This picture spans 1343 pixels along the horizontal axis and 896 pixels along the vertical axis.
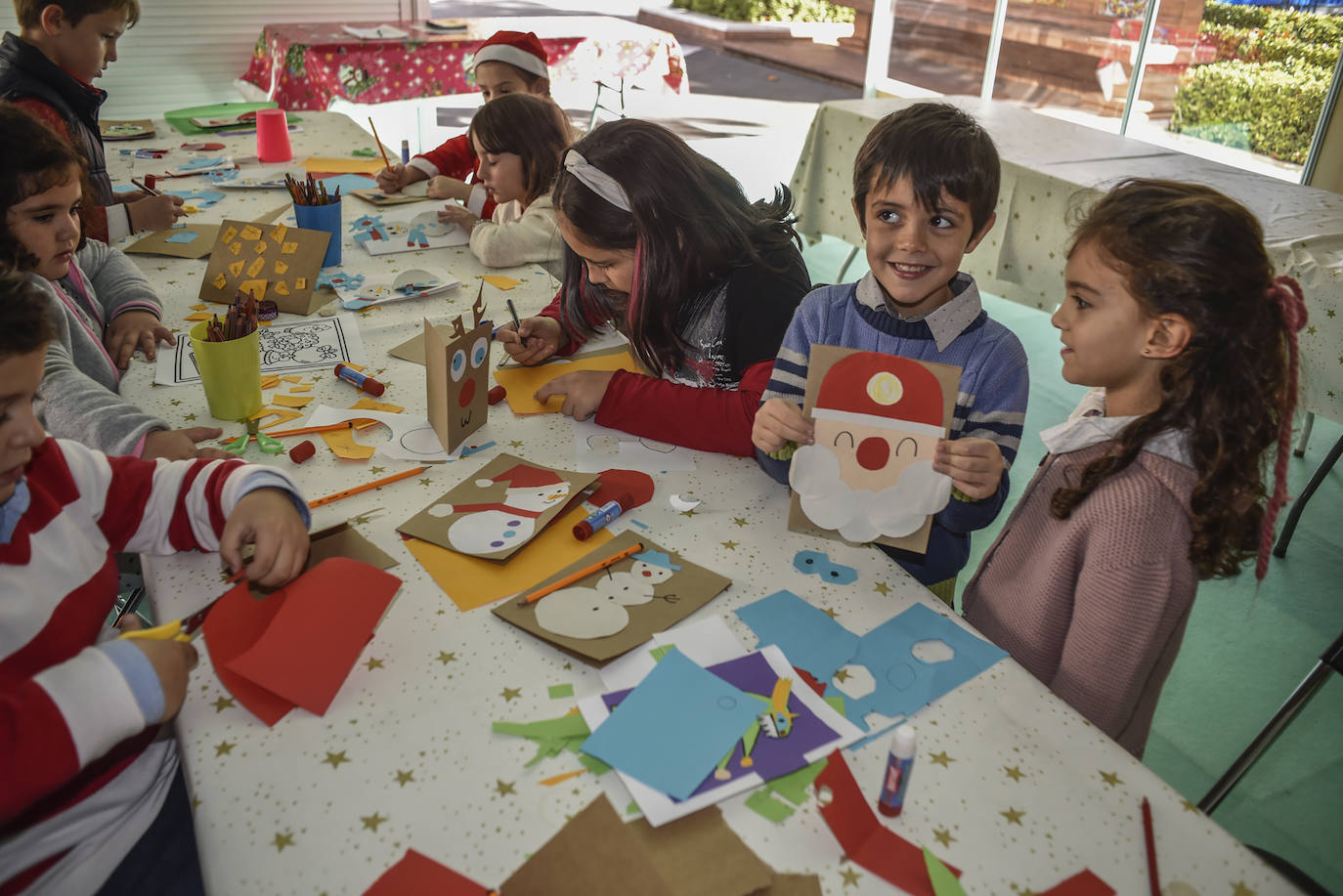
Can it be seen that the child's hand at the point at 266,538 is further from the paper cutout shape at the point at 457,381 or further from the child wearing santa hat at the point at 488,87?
the child wearing santa hat at the point at 488,87

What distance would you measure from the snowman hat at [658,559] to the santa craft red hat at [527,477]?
0.60ft

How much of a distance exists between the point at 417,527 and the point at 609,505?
0.75 feet

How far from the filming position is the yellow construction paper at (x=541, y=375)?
1345 mm

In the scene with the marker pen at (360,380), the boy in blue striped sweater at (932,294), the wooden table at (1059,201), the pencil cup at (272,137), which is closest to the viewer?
the boy in blue striped sweater at (932,294)

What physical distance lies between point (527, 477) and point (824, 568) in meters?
0.40

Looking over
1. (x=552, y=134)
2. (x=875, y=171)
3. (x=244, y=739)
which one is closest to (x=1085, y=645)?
(x=875, y=171)

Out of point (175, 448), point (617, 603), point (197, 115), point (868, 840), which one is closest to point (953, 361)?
point (617, 603)

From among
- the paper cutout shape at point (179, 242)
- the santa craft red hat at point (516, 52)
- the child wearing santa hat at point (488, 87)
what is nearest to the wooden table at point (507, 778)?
the paper cutout shape at point (179, 242)

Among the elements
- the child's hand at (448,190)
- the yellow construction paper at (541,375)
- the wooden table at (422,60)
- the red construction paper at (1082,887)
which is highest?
the wooden table at (422,60)

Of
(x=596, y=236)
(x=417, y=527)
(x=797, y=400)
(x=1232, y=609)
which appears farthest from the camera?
(x=1232, y=609)

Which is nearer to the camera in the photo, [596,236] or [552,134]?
[596,236]

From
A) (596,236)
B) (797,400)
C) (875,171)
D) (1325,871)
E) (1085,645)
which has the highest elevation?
(875,171)

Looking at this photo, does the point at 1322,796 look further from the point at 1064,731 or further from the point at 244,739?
the point at 244,739

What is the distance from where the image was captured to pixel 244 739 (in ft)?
2.51
